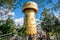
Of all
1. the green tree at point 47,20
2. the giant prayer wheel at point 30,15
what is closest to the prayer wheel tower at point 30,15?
the giant prayer wheel at point 30,15

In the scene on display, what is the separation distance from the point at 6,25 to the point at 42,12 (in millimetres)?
5165

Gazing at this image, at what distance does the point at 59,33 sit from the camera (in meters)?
11.2

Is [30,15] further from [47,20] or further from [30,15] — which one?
[47,20]

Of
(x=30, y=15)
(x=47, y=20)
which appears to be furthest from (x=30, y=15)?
(x=47, y=20)

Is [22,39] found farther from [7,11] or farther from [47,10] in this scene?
[47,10]

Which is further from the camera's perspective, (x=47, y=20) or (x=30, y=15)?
(x=47, y=20)

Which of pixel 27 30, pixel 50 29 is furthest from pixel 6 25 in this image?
pixel 50 29

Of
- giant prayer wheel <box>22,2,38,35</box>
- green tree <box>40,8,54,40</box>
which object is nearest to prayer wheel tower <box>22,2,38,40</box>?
giant prayer wheel <box>22,2,38,35</box>

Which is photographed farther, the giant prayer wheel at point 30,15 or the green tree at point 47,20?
the green tree at point 47,20

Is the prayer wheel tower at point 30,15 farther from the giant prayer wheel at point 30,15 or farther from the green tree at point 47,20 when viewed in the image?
the green tree at point 47,20

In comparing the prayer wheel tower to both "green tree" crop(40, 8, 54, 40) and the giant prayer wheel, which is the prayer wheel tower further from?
"green tree" crop(40, 8, 54, 40)

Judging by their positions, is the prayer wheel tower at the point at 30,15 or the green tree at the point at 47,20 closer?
the prayer wheel tower at the point at 30,15

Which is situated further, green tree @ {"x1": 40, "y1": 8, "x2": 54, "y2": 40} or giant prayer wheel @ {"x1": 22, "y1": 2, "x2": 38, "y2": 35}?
green tree @ {"x1": 40, "y1": 8, "x2": 54, "y2": 40}

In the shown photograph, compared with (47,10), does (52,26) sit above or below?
below
